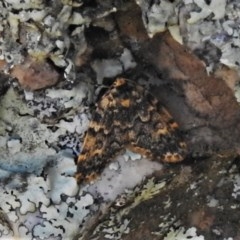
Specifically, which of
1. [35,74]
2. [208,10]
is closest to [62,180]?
[35,74]

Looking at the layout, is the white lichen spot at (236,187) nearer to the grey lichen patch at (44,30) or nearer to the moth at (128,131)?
the moth at (128,131)

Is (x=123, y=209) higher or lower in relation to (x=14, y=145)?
lower

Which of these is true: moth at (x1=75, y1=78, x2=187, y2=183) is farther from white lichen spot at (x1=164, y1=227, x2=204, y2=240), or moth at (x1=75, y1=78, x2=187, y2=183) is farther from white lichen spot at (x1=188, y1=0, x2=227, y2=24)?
white lichen spot at (x1=188, y1=0, x2=227, y2=24)

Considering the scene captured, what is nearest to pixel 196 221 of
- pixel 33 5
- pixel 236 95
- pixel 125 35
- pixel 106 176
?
pixel 106 176

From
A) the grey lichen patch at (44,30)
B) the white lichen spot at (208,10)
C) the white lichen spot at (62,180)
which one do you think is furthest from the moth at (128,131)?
the white lichen spot at (208,10)

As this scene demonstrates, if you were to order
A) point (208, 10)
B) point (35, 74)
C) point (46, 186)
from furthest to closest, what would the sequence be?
point (46, 186) → point (35, 74) → point (208, 10)

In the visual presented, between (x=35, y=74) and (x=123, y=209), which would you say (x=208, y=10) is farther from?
(x=123, y=209)

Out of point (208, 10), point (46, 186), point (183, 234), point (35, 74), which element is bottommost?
point (183, 234)

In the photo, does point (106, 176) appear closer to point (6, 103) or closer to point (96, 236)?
point (96, 236)

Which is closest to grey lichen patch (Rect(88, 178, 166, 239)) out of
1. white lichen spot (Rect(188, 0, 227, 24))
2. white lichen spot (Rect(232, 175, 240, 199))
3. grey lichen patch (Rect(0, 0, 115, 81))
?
white lichen spot (Rect(232, 175, 240, 199))
